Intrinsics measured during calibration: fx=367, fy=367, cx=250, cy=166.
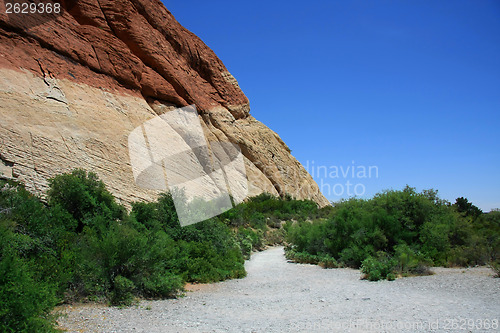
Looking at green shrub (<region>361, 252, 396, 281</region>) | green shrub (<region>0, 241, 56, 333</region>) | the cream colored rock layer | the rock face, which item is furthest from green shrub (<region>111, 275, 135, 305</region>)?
the rock face

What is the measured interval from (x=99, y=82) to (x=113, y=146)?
783 cm

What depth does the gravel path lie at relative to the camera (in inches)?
241

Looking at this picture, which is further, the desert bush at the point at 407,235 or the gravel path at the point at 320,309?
the desert bush at the point at 407,235

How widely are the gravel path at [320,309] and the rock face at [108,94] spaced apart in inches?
432

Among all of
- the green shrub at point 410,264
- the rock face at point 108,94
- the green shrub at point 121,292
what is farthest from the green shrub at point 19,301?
the rock face at point 108,94

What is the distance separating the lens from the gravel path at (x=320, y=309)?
613cm

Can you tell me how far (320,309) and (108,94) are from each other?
25.1 metres

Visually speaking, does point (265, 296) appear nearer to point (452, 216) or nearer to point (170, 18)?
point (452, 216)

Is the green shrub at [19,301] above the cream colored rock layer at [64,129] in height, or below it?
below

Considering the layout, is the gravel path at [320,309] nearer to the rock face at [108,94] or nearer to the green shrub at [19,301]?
the green shrub at [19,301]

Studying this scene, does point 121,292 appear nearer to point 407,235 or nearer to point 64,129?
point 407,235

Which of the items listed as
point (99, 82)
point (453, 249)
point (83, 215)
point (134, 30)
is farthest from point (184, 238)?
point (134, 30)

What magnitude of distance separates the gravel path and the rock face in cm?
1098

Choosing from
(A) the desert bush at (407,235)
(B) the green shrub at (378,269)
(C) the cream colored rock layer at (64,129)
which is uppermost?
(C) the cream colored rock layer at (64,129)
